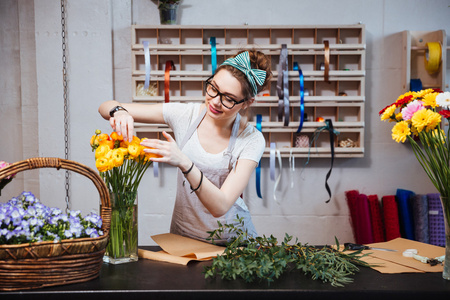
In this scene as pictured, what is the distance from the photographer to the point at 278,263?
3.85 ft

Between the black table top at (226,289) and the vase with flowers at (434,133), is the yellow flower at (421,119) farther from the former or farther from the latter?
the black table top at (226,289)

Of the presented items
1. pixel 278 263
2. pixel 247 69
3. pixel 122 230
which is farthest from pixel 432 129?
pixel 122 230

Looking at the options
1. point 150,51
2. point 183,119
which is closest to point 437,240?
point 183,119

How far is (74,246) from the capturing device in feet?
3.66

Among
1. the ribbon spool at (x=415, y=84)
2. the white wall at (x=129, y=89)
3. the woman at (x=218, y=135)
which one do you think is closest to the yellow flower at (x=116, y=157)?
the woman at (x=218, y=135)

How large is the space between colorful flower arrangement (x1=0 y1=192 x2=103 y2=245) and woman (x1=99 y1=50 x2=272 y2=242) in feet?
1.51

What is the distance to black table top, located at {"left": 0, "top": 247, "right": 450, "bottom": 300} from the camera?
3.62 feet

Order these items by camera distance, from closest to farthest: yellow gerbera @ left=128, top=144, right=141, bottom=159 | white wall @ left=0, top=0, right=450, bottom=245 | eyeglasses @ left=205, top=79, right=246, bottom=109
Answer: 1. yellow gerbera @ left=128, top=144, right=141, bottom=159
2. eyeglasses @ left=205, top=79, right=246, bottom=109
3. white wall @ left=0, top=0, right=450, bottom=245

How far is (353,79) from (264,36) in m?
0.75

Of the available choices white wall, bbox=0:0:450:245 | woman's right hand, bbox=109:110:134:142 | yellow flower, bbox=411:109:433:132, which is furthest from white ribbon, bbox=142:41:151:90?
yellow flower, bbox=411:109:433:132

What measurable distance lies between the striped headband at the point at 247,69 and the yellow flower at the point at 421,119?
686 mm

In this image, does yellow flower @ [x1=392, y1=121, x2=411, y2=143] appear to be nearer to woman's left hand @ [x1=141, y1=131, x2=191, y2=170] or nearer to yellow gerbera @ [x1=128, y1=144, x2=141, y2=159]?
woman's left hand @ [x1=141, y1=131, x2=191, y2=170]

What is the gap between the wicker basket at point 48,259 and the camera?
1063mm

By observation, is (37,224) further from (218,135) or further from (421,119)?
(421,119)
